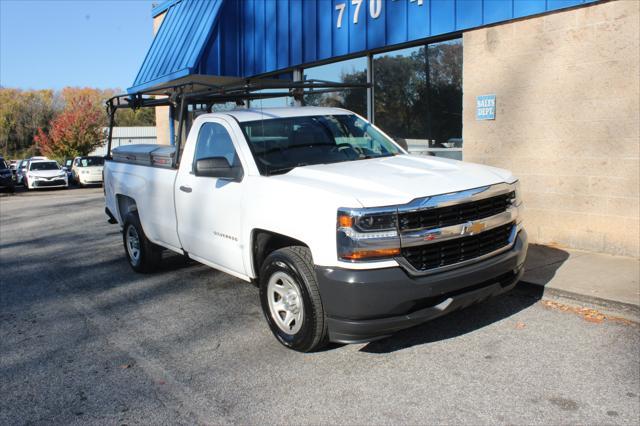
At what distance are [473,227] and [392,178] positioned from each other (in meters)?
0.69

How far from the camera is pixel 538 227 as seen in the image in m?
7.89

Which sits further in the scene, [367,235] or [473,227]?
[473,227]

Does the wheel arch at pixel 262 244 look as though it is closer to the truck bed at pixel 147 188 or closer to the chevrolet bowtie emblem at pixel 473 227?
the chevrolet bowtie emblem at pixel 473 227

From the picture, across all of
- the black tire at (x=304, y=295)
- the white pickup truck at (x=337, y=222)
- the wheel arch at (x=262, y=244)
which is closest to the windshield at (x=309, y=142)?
the white pickup truck at (x=337, y=222)

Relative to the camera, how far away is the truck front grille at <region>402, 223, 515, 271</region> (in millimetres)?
4012

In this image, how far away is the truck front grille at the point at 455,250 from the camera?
4.01m

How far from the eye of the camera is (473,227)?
422 centimetres

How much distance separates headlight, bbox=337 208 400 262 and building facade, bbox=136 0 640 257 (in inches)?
171

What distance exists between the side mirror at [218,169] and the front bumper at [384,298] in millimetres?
1441

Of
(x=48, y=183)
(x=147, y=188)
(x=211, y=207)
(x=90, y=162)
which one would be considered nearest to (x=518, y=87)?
(x=211, y=207)

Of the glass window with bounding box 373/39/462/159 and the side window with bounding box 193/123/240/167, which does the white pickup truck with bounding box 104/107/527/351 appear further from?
the glass window with bounding box 373/39/462/159

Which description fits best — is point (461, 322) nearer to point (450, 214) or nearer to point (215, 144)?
point (450, 214)

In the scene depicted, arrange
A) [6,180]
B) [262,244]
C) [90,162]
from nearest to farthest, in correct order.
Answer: [262,244] → [6,180] → [90,162]

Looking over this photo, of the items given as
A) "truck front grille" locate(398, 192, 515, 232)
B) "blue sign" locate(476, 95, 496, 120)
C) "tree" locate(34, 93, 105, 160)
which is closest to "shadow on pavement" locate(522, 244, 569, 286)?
"truck front grille" locate(398, 192, 515, 232)
